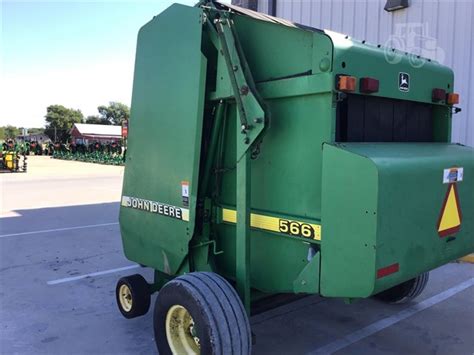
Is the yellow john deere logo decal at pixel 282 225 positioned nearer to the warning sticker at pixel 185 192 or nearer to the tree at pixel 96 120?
the warning sticker at pixel 185 192

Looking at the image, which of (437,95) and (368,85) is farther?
(437,95)

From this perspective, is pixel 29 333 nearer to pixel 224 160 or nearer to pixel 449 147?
pixel 224 160

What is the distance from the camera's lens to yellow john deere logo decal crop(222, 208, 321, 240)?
2648 millimetres

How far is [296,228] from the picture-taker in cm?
276

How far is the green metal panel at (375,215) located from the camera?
7.70ft

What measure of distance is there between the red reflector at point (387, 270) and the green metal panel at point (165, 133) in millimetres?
1360

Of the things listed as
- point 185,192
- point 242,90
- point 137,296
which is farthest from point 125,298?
point 242,90

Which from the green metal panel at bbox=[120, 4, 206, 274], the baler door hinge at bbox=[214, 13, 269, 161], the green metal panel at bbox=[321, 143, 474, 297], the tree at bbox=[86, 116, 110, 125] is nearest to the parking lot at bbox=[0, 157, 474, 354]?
the green metal panel at bbox=[120, 4, 206, 274]

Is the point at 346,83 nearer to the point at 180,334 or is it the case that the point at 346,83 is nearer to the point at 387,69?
the point at 387,69

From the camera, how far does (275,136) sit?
288cm

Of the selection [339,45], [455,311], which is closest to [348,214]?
[339,45]

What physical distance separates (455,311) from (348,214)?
2592mm

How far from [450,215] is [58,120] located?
229 ft

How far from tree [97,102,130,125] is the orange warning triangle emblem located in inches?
2947
